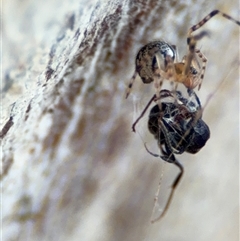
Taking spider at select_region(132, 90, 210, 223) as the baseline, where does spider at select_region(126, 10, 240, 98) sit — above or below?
above

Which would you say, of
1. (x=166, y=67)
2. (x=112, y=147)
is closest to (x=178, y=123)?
(x=166, y=67)

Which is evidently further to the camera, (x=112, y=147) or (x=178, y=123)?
(x=112, y=147)

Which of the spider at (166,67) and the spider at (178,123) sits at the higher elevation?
Result: the spider at (166,67)

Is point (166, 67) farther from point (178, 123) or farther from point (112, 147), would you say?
point (112, 147)

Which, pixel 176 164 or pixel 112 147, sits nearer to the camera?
pixel 176 164

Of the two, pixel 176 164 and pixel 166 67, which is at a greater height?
pixel 166 67

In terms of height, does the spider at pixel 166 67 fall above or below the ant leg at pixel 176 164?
above

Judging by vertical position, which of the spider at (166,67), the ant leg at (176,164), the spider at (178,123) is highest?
the spider at (166,67)

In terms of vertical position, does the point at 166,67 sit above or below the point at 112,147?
above
